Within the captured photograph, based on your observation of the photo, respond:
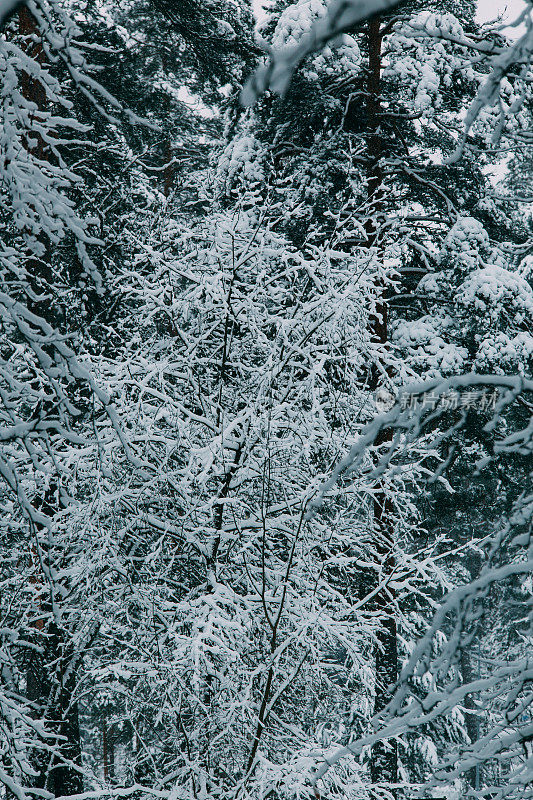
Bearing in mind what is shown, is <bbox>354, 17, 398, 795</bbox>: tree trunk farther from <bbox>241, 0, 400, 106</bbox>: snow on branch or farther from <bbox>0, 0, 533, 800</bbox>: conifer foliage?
<bbox>241, 0, 400, 106</bbox>: snow on branch

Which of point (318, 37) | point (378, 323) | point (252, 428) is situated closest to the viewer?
point (318, 37)

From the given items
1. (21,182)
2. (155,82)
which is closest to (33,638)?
(21,182)

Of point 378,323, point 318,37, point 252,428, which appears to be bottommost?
point 252,428

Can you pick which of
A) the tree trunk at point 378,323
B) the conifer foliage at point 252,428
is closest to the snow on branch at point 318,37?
the conifer foliage at point 252,428

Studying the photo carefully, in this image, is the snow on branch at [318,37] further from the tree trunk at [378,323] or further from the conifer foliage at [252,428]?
the tree trunk at [378,323]

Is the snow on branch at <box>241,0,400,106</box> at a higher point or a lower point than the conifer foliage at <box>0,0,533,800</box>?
higher

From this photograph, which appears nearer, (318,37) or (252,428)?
(318,37)

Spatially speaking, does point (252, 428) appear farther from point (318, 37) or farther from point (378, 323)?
point (318, 37)

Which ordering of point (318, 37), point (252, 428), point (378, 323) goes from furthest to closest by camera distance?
point (378, 323)
point (252, 428)
point (318, 37)

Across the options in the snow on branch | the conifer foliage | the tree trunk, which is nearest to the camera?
the snow on branch

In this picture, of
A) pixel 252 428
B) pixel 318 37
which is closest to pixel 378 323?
pixel 252 428

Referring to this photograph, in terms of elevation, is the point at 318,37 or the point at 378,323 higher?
the point at 318,37

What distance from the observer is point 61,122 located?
135 inches

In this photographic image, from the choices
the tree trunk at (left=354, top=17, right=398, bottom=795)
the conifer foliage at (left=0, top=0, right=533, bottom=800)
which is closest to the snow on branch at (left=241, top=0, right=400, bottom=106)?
the conifer foliage at (left=0, top=0, right=533, bottom=800)
